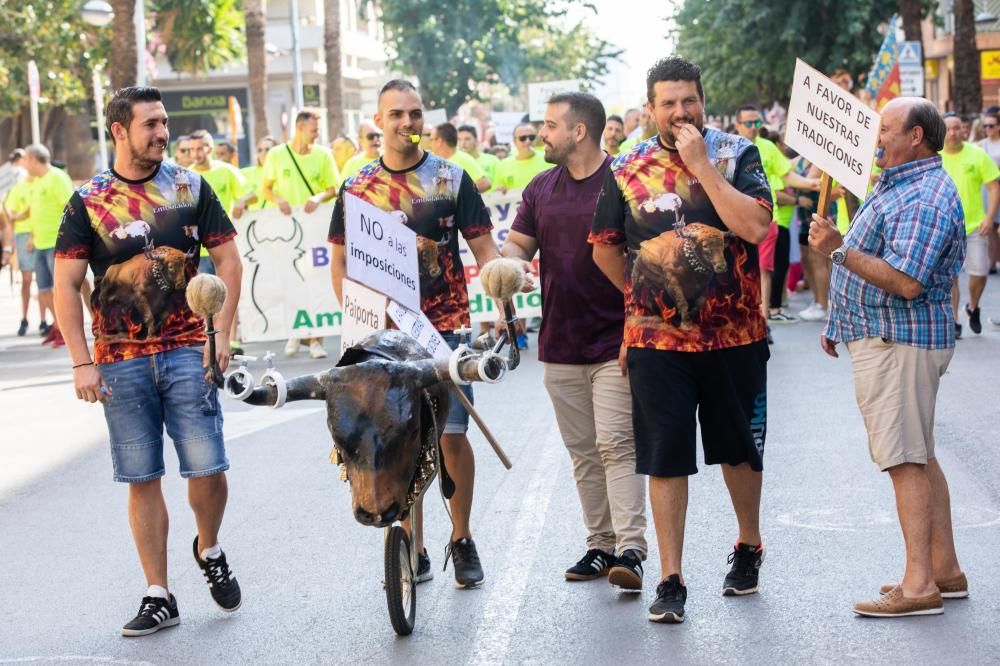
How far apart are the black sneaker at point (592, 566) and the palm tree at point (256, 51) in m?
26.9

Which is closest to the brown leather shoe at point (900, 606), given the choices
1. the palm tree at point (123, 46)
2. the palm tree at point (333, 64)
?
the palm tree at point (123, 46)

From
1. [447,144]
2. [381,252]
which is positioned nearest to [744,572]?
[381,252]

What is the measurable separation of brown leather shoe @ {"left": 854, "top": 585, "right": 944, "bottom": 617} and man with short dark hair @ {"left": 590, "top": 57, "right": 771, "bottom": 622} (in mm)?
679

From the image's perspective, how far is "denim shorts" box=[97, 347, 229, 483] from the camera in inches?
251

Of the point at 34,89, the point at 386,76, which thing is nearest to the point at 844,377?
the point at 34,89

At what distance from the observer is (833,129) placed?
6109 mm

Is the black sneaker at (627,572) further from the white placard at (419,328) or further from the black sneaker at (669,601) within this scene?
the white placard at (419,328)

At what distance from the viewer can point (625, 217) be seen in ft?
20.3

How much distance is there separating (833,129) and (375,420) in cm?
208

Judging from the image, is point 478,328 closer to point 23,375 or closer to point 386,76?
point 23,375

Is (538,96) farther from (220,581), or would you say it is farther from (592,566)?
(220,581)

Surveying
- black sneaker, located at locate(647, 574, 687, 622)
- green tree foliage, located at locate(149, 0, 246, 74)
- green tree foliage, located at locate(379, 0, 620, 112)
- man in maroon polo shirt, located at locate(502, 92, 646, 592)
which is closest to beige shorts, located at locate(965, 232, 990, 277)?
man in maroon polo shirt, located at locate(502, 92, 646, 592)

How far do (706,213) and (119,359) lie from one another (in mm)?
2341

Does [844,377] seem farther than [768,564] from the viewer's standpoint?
Yes
